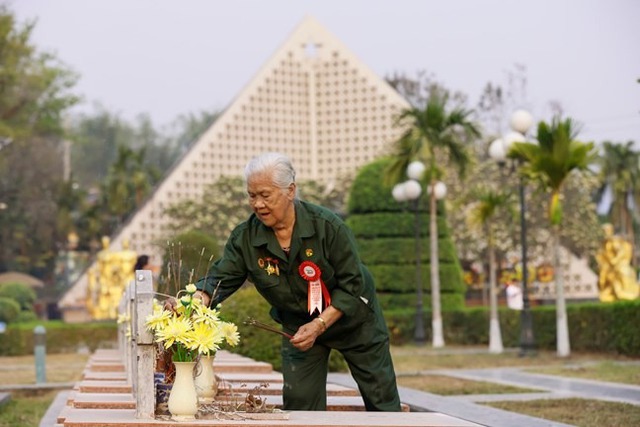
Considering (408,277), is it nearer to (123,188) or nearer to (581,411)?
(581,411)

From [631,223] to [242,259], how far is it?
62463 mm

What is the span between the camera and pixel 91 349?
28.4 meters

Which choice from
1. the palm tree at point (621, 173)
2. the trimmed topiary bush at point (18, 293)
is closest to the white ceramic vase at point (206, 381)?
the trimmed topiary bush at point (18, 293)

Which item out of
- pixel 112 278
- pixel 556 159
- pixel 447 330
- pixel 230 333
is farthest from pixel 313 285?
pixel 112 278

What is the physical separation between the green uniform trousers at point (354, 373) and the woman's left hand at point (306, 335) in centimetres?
36

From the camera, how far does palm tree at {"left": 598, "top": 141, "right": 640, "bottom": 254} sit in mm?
65312

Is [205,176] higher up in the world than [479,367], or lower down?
higher up

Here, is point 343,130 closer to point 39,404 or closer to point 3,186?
point 3,186

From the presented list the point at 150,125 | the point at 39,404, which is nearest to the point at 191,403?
the point at 39,404

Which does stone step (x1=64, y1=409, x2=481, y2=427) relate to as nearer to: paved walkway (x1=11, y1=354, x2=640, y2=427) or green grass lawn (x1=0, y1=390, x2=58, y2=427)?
paved walkway (x1=11, y1=354, x2=640, y2=427)

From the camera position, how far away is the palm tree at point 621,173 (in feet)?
214

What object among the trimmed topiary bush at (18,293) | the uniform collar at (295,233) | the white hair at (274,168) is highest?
the trimmed topiary bush at (18,293)

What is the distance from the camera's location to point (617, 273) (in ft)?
80.9

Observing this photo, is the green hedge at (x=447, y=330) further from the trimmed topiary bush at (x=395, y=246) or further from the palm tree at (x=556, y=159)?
the palm tree at (x=556, y=159)
